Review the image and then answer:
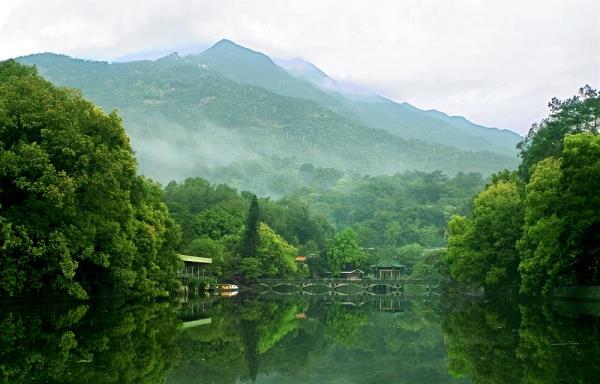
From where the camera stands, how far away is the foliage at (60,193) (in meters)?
31.7

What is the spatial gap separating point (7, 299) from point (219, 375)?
909 inches

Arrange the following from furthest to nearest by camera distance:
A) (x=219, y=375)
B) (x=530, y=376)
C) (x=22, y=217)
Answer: (x=22, y=217)
(x=219, y=375)
(x=530, y=376)

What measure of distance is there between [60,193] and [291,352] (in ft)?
59.3

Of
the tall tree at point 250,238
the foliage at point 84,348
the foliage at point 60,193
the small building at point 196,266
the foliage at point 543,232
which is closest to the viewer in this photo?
the foliage at point 84,348

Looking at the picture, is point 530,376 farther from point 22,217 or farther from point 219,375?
point 22,217

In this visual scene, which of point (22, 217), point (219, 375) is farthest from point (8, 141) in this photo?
point (219, 375)

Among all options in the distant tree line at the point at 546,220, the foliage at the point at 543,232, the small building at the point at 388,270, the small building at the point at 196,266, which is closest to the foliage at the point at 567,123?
the distant tree line at the point at 546,220

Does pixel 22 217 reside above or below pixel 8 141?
below

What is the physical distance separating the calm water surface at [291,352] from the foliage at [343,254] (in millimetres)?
101250

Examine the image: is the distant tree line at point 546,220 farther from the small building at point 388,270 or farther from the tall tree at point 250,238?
the small building at point 388,270

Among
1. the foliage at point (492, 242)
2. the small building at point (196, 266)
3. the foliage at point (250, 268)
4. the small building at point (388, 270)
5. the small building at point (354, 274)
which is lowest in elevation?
the small building at point (354, 274)

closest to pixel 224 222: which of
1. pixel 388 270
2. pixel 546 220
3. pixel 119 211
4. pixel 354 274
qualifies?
pixel 388 270

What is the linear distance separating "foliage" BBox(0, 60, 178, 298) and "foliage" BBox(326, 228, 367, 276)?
88.0m

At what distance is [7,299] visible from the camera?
110 ft
